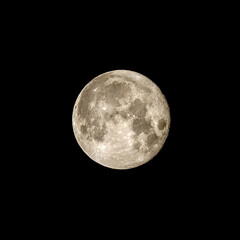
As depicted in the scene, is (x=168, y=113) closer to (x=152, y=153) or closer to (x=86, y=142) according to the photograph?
(x=152, y=153)

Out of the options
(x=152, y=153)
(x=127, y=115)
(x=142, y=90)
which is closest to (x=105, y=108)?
(x=127, y=115)

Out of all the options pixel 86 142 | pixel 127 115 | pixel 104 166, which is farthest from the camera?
pixel 104 166

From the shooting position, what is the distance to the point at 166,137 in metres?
4.80

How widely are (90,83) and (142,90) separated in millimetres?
939

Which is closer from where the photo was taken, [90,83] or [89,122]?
[89,122]

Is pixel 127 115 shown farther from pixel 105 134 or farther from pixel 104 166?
pixel 104 166

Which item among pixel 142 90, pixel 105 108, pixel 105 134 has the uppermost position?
pixel 142 90

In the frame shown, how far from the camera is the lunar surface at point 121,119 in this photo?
4.19 m

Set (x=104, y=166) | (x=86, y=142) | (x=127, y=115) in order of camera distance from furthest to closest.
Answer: (x=104, y=166) < (x=86, y=142) < (x=127, y=115)

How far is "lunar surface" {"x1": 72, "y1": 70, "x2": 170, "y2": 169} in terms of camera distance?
4188mm

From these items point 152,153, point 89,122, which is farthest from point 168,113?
point 89,122

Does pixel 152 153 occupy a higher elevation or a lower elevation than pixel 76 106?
lower

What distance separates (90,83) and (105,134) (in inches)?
40.0

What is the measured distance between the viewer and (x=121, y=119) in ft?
13.6
